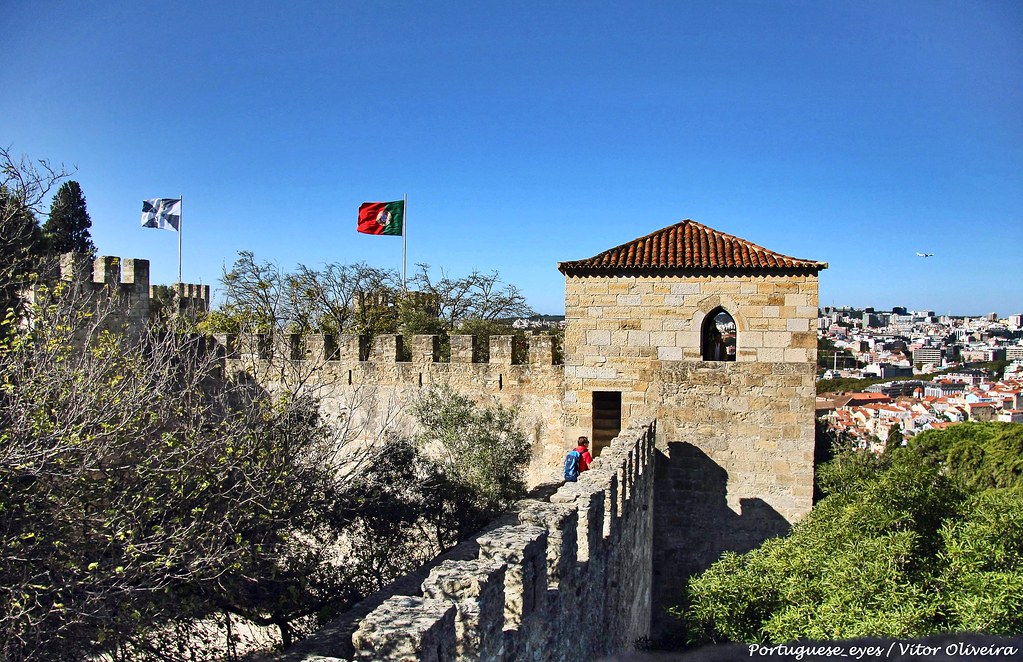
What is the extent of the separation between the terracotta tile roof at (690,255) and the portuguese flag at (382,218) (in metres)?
9.68

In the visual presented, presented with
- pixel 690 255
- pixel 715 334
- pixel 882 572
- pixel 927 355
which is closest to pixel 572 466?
pixel 882 572

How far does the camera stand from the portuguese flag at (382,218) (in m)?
19.1

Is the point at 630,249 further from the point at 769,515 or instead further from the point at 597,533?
the point at 597,533

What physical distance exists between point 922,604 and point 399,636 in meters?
4.65

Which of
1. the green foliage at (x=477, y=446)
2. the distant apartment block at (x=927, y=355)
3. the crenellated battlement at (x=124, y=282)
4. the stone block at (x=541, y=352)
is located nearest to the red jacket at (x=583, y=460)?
the green foliage at (x=477, y=446)

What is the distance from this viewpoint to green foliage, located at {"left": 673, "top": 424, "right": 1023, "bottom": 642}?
523cm

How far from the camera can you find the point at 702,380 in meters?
10.0

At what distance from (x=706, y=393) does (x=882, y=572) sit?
4.59m

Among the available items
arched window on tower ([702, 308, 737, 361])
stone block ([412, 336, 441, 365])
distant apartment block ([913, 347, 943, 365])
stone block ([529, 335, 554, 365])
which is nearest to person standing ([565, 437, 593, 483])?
arched window on tower ([702, 308, 737, 361])

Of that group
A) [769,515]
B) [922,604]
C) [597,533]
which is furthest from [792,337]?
[597,533]

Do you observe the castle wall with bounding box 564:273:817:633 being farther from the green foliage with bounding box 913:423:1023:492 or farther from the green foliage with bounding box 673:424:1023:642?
the green foliage with bounding box 913:423:1023:492

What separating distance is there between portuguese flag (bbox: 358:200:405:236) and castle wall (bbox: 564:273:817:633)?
9762mm

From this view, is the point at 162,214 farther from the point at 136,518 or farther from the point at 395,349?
the point at 136,518

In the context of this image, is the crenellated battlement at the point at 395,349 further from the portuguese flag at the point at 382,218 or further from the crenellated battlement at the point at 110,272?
the portuguese flag at the point at 382,218
